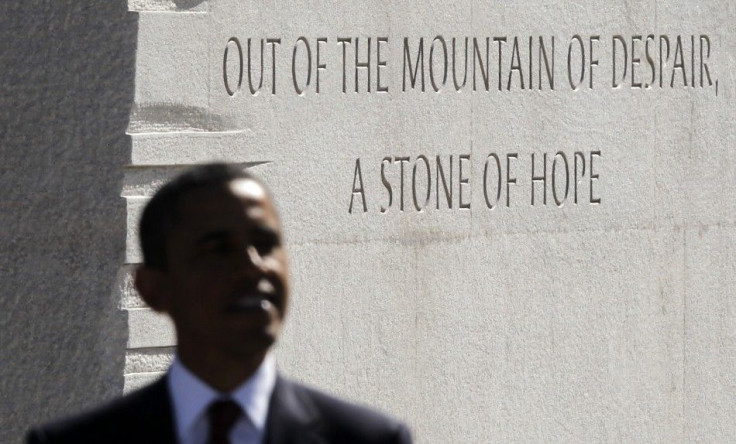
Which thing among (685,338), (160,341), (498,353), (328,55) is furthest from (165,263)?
(685,338)

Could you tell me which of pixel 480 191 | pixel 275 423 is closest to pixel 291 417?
pixel 275 423

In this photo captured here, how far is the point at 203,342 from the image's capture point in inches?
121

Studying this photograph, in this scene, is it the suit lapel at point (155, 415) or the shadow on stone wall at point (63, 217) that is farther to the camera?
the shadow on stone wall at point (63, 217)

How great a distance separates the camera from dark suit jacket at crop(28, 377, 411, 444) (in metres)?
3.06

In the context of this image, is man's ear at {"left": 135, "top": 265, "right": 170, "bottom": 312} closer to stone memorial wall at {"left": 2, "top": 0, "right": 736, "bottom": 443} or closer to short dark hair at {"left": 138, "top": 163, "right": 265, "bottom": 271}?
short dark hair at {"left": 138, "top": 163, "right": 265, "bottom": 271}

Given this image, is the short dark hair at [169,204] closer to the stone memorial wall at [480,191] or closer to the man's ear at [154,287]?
the man's ear at [154,287]

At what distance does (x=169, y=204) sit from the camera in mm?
3129

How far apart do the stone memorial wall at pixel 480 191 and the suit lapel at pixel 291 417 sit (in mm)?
4928

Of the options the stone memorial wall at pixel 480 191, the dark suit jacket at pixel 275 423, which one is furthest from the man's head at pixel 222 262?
the stone memorial wall at pixel 480 191

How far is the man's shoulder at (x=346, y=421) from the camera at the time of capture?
3143mm

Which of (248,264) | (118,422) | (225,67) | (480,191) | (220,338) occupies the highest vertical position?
(225,67)

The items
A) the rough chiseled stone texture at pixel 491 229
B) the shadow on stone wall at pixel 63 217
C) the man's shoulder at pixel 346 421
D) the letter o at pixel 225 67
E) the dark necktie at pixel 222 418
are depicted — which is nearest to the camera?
the dark necktie at pixel 222 418

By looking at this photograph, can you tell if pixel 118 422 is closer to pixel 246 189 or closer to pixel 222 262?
pixel 222 262

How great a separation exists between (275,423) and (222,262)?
282mm
